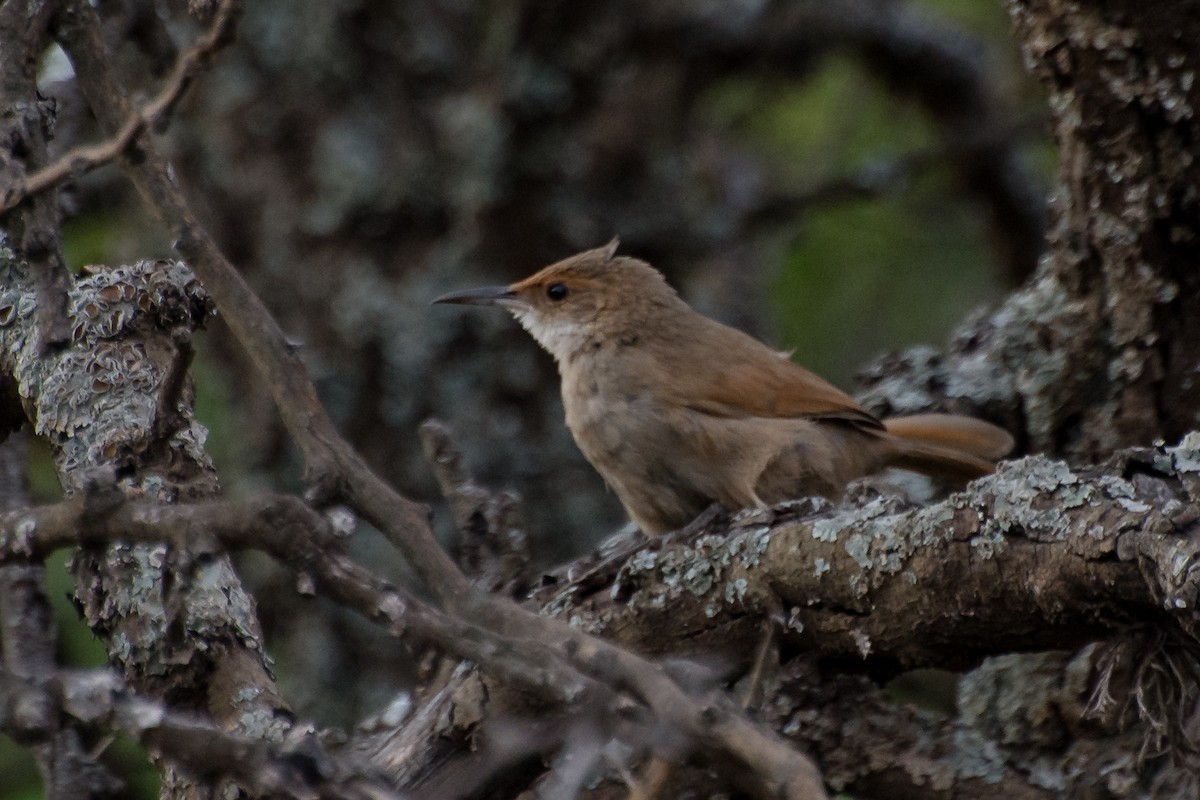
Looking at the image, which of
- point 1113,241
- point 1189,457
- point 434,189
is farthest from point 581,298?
point 1189,457

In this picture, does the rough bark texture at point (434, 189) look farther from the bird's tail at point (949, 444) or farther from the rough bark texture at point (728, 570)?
the bird's tail at point (949, 444)

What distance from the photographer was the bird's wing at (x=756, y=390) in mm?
4551

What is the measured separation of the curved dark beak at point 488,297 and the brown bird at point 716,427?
0.29 meters

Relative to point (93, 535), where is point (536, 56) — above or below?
above

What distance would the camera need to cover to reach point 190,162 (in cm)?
605

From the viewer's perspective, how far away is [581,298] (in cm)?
516

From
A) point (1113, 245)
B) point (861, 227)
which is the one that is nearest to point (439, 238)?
point (861, 227)

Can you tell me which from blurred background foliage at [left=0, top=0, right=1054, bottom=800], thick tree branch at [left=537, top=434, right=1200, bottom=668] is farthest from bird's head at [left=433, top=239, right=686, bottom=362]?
thick tree branch at [left=537, top=434, right=1200, bottom=668]

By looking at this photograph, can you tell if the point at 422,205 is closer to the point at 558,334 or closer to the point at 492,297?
the point at 492,297

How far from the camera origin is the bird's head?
16.6ft

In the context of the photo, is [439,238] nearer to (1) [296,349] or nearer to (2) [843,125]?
(2) [843,125]

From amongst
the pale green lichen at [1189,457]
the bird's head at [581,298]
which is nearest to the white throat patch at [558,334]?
the bird's head at [581,298]

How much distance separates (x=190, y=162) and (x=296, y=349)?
4108mm

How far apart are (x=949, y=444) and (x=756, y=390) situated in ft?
1.99
